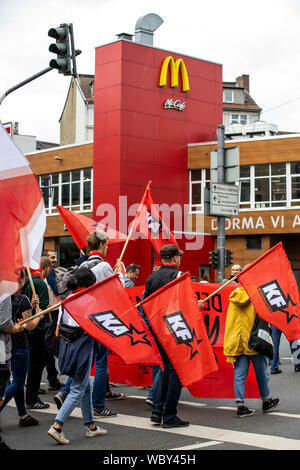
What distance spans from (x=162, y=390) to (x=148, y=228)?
13.2 feet

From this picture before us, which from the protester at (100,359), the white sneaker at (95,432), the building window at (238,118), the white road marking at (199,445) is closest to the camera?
the white road marking at (199,445)

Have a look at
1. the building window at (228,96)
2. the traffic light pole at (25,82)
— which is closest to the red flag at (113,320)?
the traffic light pole at (25,82)

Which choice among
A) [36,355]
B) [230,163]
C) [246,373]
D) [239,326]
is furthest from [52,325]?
[230,163]

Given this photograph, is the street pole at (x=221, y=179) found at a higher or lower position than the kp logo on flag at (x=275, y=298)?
higher

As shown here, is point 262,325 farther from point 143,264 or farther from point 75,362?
point 143,264

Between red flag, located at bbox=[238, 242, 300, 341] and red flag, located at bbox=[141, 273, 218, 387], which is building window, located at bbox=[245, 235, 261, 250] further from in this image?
red flag, located at bbox=[141, 273, 218, 387]

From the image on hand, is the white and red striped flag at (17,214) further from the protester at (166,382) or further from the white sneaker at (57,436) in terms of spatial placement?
the protester at (166,382)

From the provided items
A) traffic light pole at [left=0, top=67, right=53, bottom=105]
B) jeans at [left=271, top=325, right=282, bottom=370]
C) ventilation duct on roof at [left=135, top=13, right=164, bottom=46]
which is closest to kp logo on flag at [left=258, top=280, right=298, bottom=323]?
jeans at [left=271, top=325, right=282, bottom=370]

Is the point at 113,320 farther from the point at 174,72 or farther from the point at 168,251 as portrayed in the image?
the point at 174,72

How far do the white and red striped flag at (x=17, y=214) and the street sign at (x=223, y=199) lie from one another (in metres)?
12.0

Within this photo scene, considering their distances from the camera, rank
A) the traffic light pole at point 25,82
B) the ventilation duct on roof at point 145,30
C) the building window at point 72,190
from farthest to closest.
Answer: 1. the building window at point 72,190
2. the ventilation duct on roof at point 145,30
3. the traffic light pole at point 25,82

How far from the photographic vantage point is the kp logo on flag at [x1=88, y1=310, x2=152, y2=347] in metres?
6.26

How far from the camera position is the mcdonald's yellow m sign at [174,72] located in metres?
34.7

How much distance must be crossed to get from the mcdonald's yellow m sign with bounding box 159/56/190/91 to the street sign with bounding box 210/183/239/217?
18.4 meters
